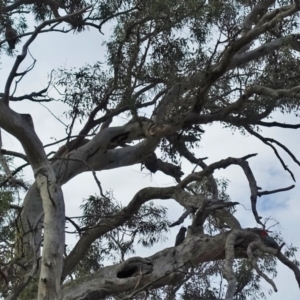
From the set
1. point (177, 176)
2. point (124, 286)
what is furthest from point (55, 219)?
point (177, 176)

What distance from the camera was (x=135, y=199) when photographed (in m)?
7.21

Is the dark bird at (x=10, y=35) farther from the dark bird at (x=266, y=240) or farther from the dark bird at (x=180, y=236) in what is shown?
the dark bird at (x=266, y=240)

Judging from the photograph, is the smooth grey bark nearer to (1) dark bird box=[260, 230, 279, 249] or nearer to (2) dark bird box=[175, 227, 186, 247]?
(2) dark bird box=[175, 227, 186, 247]

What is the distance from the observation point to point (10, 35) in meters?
8.25

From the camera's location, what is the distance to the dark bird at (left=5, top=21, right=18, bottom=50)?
813 centimetres

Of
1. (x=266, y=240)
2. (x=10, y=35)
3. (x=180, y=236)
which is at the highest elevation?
(x=10, y=35)

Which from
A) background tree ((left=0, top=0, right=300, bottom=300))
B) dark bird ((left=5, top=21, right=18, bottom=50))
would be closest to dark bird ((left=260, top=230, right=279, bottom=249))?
background tree ((left=0, top=0, right=300, bottom=300))

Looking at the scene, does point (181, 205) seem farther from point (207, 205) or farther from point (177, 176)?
point (177, 176)

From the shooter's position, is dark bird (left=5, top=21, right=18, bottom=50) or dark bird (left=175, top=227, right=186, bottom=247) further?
dark bird (left=5, top=21, right=18, bottom=50)

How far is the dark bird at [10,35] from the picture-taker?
8.13 meters

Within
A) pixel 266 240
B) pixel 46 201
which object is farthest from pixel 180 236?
pixel 46 201

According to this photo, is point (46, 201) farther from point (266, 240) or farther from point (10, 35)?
point (10, 35)

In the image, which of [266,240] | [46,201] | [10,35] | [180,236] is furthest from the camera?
[10,35]

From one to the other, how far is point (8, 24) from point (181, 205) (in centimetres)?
305
